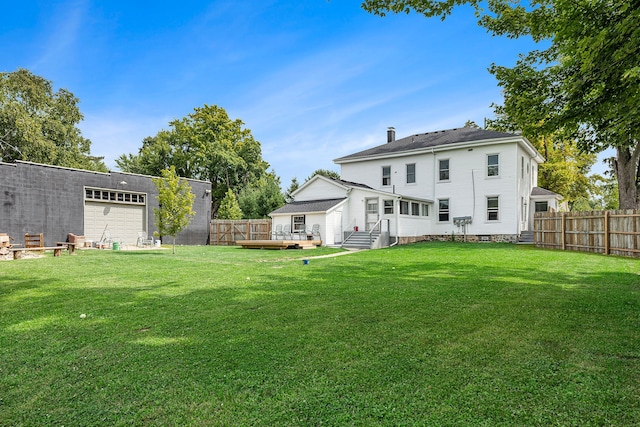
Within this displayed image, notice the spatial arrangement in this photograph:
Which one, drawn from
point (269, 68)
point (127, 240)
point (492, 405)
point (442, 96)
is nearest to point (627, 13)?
point (492, 405)

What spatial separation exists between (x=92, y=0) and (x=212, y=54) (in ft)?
17.4

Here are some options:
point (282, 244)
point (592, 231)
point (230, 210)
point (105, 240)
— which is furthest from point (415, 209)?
point (105, 240)

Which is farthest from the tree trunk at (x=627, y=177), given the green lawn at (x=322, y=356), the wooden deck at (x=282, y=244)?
the wooden deck at (x=282, y=244)

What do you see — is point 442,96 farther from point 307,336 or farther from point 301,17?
point 307,336

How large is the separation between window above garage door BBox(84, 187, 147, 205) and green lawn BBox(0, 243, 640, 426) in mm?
17023

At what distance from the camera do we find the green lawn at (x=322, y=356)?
Answer: 266cm

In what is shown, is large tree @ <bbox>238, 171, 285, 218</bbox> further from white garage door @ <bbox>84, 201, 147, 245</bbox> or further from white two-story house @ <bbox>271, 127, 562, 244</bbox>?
white garage door @ <bbox>84, 201, 147, 245</bbox>

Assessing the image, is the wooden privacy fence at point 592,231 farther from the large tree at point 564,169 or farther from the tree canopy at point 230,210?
the tree canopy at point 230,210

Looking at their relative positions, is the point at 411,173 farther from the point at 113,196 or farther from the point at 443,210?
the point at 113,196

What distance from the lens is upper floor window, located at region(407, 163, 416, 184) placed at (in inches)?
1034

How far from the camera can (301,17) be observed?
12.2 metres

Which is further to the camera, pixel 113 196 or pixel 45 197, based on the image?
pixel 113 196

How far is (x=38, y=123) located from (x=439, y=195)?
3084cm

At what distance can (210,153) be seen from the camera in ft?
133
